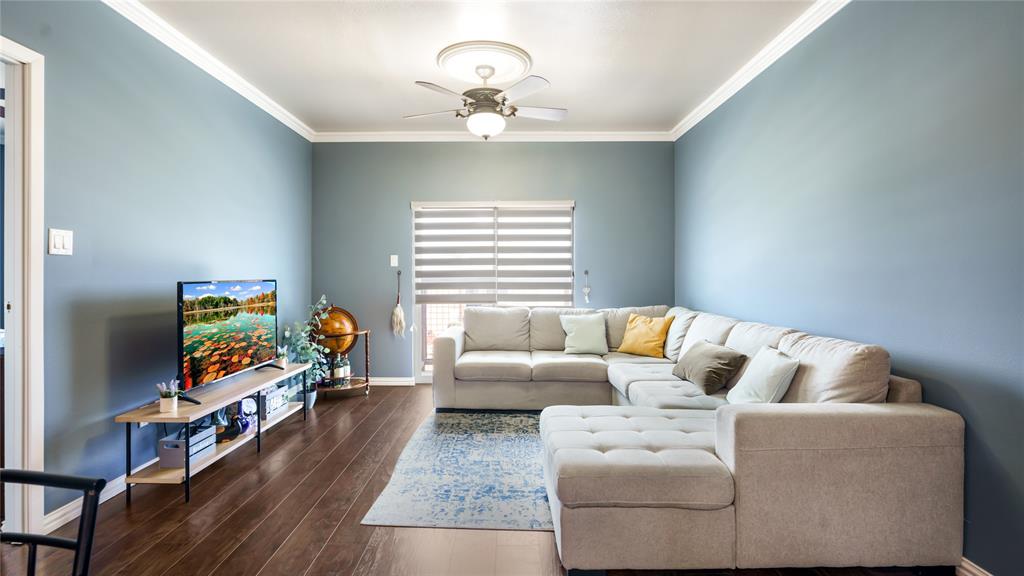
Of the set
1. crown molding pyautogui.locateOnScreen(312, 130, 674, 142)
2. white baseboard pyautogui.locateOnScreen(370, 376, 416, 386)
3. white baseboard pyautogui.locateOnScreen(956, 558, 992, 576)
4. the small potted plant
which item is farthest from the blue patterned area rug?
crown molding pyautogui.locateOnScreen(312, 130, 674, 142)

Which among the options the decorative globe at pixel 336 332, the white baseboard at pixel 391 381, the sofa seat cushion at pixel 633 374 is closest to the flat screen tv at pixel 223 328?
the decorative globe at pixel 336 332

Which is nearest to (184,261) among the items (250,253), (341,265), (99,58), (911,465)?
(250,253)

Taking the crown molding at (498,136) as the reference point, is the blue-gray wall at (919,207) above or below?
below

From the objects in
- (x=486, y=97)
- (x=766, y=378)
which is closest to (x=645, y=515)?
(x=766, y=378)

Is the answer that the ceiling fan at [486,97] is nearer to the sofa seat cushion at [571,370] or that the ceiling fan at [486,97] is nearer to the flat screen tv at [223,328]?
the flat screen tv at [223,328]

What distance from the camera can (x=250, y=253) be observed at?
3.94 m

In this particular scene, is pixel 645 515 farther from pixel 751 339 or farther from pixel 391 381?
pixel 391 381

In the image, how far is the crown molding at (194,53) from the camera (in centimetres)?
268

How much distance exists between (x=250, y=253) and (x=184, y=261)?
2.63 ft

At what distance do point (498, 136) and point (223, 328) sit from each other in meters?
3.21

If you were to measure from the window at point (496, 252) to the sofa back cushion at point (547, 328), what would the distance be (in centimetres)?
54

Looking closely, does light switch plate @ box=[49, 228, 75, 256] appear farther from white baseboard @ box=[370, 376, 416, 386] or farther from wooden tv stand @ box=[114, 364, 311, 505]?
white baseboard @ box=[370, 376, 416, 386]

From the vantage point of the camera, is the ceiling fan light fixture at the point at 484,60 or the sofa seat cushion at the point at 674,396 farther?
the ceiling fan light fixture at the point at 484,60

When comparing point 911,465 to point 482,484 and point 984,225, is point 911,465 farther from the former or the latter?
point 482,484
